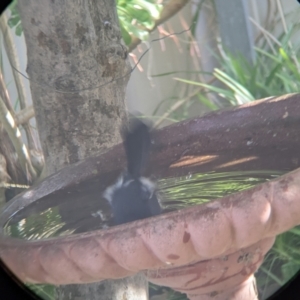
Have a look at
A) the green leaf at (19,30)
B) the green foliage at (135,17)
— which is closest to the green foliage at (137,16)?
the green foliage at (135,17)

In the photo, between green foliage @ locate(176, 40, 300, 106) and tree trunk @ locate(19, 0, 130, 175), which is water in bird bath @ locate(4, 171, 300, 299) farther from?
green foliage @ locate(176, 40, 300, 106)

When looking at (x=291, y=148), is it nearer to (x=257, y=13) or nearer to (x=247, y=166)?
(x=247, y=166)

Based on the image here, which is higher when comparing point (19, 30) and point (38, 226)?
point (19, 30)

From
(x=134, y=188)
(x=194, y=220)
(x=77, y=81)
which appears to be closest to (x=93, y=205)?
(x=134, y=188)

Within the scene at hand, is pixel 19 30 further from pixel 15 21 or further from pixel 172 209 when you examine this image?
pixel 172 209

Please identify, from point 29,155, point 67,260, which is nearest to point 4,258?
point 67,260

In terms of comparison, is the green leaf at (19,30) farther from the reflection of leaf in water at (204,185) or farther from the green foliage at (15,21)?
the reflection of leaf in water at (204,185)
